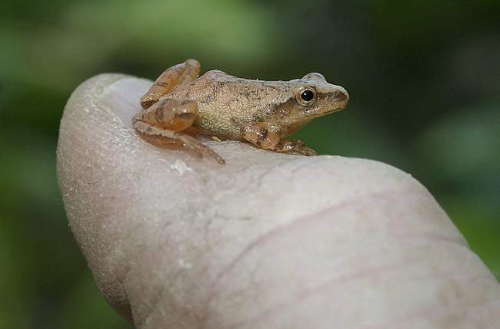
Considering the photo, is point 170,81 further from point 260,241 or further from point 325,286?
point 325,286

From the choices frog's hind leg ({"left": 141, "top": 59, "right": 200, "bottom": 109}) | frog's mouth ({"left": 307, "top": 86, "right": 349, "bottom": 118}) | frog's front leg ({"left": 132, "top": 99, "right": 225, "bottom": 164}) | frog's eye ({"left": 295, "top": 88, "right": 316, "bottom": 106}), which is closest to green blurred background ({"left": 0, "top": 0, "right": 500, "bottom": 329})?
frog's mouth ({"left": 307, "top": 86, "right": 349, "bottom": 118})

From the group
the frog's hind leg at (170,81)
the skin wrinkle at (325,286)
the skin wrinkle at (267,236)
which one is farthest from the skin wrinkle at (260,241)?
the frog's hind leg at (170,81)

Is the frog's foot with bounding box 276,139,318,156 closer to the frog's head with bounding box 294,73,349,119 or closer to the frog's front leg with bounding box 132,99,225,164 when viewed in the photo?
the frog's head with bounding box 294,73,349,119

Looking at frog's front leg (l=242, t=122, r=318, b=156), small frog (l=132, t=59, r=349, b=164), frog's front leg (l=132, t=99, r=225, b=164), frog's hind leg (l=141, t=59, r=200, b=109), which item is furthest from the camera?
frog's hind leg (l=141, t=59, r=200, b=109)

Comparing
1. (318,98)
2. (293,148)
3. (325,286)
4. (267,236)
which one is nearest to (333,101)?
(318,98)

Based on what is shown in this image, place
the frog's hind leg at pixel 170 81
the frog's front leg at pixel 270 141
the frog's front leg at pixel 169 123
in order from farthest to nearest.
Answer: the frog's hind leg at pixel 170 81 → the frog's front leg at pixel 270 141 → the frog's front leg at pixel 169 123

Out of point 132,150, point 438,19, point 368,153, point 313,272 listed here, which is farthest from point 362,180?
point 438,19

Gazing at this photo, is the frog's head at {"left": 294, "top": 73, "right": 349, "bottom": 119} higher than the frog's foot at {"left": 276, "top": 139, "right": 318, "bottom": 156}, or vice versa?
the frog's head at {"left": 294, "top": 73, "right": 349, "bottom": 119}

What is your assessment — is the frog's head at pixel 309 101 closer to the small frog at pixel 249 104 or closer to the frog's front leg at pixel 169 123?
the small frog at pixel 249 104
